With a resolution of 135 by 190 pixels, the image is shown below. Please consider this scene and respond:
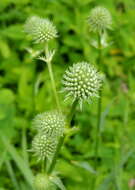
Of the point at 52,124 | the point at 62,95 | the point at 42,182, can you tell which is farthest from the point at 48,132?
the point at 62,95

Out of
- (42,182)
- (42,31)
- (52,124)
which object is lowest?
(42,182)

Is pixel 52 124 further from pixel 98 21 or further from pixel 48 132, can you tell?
pixel 98 21

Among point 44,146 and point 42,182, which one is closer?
point 42,182

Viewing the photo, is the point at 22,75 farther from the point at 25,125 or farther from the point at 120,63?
the point at 120,63

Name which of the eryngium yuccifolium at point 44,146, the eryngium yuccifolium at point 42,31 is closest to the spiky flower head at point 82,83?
the eryngium yuccifolium at point 44,146

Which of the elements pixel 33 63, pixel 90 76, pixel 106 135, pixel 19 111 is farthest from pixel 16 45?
pixel 90 76

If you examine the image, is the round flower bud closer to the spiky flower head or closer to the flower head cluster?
the flower head cluster
